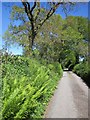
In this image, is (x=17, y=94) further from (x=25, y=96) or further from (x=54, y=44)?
(x=54, y=44)

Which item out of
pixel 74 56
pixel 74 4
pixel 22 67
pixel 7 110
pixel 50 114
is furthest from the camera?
pixel 74 56

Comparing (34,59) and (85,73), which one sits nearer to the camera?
(34,59)

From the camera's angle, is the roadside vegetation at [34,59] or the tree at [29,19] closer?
the roadside vegetation at [34,59]

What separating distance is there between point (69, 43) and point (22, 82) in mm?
43940

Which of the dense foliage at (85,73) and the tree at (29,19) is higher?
the tree at (29,19)

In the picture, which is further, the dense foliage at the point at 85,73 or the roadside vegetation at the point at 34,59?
the dense foliage at the point at 85,73

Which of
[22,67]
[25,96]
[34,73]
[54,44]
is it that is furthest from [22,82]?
[54,44]

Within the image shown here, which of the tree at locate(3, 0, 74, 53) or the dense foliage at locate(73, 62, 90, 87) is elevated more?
Result: the tree at locate(3, 0, 74, 53)

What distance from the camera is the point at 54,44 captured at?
36.8 m

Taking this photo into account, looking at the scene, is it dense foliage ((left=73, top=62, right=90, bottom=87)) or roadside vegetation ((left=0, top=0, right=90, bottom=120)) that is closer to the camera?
roadside vegetation ((left=0, top=0, right=90, bottom=120))

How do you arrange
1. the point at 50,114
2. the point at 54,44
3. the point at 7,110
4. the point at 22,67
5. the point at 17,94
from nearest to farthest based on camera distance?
the point at 7,110
the point at 17,94
the point at 50,114
the point at 22,67
the point at 54,44

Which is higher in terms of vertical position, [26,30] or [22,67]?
[26,30]

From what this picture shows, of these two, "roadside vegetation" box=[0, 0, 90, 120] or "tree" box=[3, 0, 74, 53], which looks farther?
"tree" box=[3, 0, 74, 53]

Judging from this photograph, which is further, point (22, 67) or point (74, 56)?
point (74, 56)
